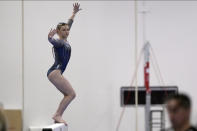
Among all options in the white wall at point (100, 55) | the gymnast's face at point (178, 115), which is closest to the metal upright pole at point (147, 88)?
the white wall at point (100, 55)

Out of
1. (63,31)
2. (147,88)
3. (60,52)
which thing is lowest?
(147,88)

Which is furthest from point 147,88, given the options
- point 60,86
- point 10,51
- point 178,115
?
point 178,115

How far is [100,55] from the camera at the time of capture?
21.6 ft

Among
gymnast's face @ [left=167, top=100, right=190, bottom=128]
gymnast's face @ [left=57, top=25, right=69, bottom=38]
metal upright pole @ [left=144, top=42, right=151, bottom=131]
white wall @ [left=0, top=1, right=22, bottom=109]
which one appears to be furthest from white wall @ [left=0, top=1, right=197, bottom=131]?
gymnast's face @ [left=167, top=100, right=190, bottom=128]

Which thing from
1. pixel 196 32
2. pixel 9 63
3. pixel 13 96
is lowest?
pixel 13 96

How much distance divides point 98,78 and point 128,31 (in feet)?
2.66

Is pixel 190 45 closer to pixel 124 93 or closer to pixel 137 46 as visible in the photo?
pixel 137 46

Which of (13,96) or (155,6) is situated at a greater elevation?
(155,6)

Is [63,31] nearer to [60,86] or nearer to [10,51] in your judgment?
[60,86]

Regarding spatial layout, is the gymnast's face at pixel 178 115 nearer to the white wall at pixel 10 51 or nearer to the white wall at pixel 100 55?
the white wall at pixel 100 55

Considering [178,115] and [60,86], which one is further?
[60,86]

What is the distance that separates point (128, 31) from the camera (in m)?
6.62

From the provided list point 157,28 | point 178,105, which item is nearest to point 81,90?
point 157,28

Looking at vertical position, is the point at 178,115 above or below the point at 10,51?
below
